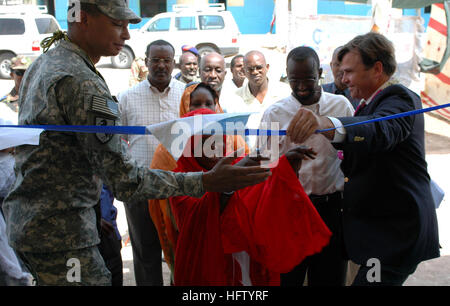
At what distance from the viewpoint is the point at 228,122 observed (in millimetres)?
2410

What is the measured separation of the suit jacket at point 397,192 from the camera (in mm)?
2404

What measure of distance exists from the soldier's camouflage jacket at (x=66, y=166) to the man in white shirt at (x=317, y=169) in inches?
51.1

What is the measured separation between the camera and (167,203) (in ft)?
9.93

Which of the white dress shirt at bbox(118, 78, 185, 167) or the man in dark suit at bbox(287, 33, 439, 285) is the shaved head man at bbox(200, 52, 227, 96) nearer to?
the white dress shirt at bbox(118, 78, 185, 167)

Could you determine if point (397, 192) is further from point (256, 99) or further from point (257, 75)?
point (257, 75)

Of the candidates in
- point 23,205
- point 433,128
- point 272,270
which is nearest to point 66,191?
point 23,205

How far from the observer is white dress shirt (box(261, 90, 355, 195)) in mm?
3162

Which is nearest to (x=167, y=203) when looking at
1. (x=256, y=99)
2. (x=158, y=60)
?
(x=158, y=60)

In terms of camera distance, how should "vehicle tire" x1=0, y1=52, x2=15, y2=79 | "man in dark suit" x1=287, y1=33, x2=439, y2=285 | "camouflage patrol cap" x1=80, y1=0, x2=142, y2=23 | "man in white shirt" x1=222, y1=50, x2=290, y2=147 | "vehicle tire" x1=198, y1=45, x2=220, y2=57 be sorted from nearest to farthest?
"camouflage patrol cap" x1=80, y1=0, x2=142, y2=23
"man in dark suit" x1=287, y1=33, x2=439, y2=285
"man in white shirt" x1=222, y1=50, x2=290, y2=147
"vehicle tire" x1=0, y1=52, x2=15, y2=79
"vehicle tire" x1=198, y1=45, x2=220, y2=57

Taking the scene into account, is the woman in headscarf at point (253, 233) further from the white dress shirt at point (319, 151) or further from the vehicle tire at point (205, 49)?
the vehicle tire at point (205, 49)

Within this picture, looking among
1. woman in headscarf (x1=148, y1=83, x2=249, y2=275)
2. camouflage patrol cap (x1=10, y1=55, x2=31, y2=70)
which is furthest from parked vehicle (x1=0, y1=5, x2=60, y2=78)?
woman in headscarf (x1=148, y1=83, x2=249, y2=275)

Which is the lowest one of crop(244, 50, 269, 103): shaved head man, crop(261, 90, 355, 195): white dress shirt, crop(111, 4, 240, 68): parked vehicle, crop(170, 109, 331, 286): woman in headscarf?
crop(170, 109, 331, 286): woman in headscarf

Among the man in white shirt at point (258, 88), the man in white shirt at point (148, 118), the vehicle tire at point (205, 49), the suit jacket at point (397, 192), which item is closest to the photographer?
the suit jacket at point (397, 192)

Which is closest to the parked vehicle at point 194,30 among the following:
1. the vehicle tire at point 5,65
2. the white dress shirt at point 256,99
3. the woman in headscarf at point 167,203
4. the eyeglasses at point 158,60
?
the vehicle tire at point 5,65
